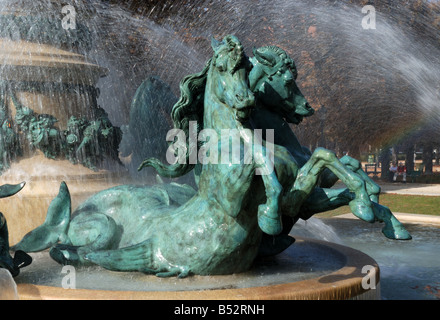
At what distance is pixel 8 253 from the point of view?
13.3 ft

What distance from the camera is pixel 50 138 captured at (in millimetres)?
6879

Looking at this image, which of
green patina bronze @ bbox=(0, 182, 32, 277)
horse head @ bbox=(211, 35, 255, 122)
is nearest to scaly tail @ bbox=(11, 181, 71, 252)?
green patina bronze @ bbox=(0, 182, 32, 277)

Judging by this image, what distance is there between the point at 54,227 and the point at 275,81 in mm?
2459

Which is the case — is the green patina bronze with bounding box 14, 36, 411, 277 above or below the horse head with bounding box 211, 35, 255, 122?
below

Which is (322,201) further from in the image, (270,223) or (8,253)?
(8,253)

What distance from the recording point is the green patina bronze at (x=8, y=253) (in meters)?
3.95

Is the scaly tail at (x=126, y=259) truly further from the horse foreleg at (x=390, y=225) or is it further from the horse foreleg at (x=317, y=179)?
the horse foreleg at (x=390, y=225)

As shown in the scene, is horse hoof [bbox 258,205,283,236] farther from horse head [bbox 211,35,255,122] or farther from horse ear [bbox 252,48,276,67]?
horse ear [bbox 252,48,276,67]

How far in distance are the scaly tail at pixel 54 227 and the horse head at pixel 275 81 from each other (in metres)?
2.05

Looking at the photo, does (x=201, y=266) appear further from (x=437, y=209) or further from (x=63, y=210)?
(x=437, y=209)

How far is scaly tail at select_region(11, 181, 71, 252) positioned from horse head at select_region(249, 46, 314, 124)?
80.5 inches

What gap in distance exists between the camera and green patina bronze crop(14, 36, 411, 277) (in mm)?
3830

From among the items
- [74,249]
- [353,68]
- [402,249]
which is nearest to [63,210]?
[74,249]

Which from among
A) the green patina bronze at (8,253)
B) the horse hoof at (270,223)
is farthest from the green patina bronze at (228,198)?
the green patina bronze at (8,253)
